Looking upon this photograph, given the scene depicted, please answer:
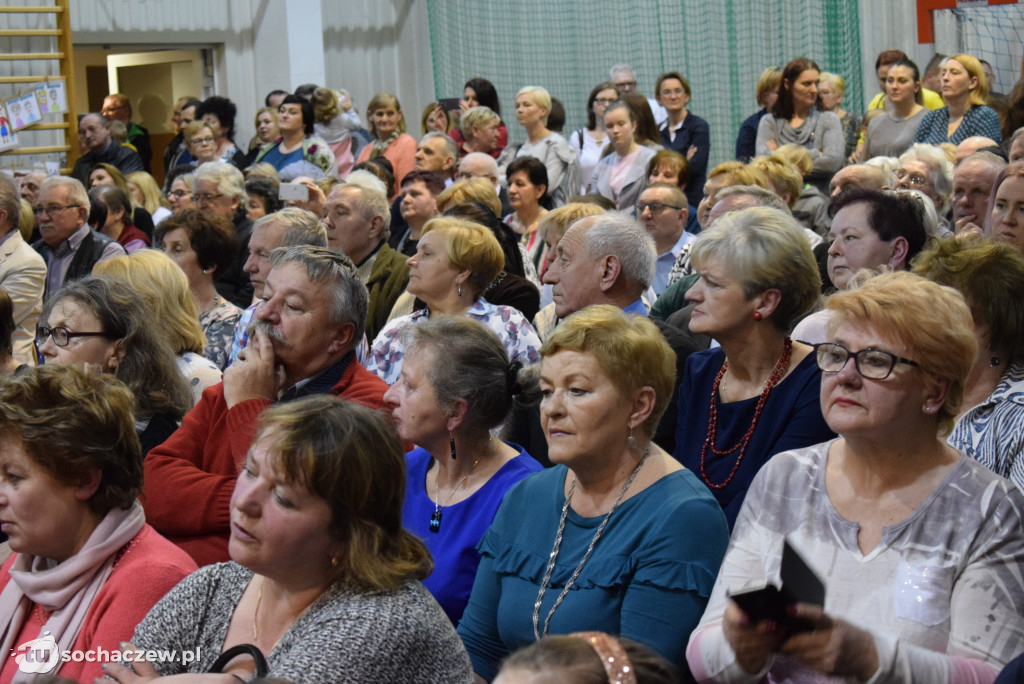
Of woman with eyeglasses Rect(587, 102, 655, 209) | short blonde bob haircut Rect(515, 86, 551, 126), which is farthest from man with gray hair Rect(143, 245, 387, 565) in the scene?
short blonde bob haircut Rect(515, 86, 551, 126)

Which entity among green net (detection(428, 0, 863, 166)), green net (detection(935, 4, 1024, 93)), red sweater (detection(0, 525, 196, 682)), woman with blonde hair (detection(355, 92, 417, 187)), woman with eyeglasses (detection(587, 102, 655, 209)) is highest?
green net (detection(428, 0, 863, 166))

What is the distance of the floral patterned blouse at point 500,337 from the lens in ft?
12.8

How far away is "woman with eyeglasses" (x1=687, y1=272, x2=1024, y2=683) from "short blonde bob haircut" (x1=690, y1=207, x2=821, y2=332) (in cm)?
76

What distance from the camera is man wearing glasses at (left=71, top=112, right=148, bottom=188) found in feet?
31.2

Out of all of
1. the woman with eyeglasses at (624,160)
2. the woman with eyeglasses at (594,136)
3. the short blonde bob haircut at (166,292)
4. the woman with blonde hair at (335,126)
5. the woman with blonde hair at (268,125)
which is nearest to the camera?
the short blonde bob haircut at (166,292)

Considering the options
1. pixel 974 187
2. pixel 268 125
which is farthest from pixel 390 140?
pixel 974 187

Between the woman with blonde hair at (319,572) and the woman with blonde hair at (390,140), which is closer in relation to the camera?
the woman with blonde hair at (319,572)

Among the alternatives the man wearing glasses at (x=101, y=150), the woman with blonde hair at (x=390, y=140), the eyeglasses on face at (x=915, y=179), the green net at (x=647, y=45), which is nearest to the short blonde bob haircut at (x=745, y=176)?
the eyeglasses on face at (x=915, y=179)

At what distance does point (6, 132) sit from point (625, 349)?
855 cm

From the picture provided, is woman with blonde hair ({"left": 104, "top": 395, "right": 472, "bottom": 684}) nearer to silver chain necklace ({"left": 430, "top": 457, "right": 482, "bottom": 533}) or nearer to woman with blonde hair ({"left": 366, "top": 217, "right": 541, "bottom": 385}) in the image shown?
silver chain necklace ({"left": 430, "top": 457, "right": 482, "bottom": 533})

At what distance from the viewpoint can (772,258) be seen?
300 cm

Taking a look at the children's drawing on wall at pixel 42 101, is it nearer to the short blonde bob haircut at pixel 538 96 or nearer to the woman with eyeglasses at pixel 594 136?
the short blonde bob haircut at pixel 538 96

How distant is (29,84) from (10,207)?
16.6 feet

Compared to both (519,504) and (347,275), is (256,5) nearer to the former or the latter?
(347,275)
